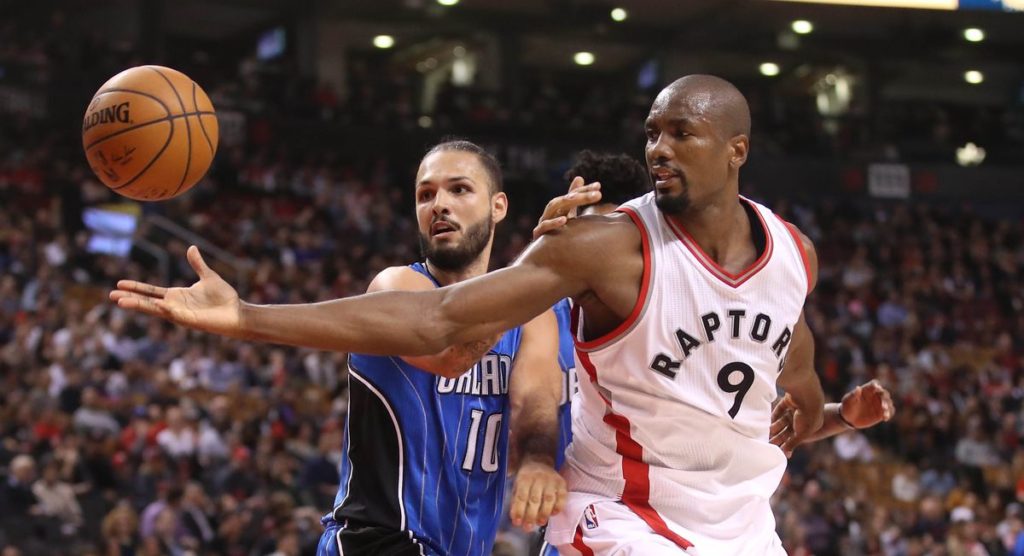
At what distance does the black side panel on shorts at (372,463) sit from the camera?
165 inches

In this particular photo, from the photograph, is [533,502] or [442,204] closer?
[533,502]

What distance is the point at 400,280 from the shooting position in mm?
4289

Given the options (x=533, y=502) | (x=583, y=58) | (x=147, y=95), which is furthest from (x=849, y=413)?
(x=583, y=58)

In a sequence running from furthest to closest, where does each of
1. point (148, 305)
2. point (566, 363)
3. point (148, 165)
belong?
point (566, 363)
point (148, 165)
point (148, 305)

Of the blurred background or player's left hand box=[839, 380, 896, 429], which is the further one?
the blurred background

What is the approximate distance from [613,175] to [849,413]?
1.69 meters

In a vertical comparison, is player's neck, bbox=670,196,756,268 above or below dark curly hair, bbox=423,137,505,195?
below

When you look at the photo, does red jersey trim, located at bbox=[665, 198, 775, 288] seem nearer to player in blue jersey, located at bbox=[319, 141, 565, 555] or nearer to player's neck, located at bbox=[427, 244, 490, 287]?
player in blue jersey, located at bbox=[319, 141, 565, 555]

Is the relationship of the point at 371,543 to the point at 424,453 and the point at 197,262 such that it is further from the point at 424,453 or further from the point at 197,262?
the point at 197,262

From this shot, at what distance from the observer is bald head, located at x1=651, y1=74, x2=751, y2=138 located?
3787 mm

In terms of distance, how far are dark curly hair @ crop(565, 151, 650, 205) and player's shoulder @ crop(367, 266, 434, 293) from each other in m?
1.54

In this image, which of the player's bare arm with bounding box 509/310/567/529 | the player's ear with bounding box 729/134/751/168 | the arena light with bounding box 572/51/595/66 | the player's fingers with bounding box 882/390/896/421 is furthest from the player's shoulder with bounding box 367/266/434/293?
the arena light with bounding box 572/51/595/66

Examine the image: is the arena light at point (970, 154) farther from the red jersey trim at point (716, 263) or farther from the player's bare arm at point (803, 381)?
the red jersey trim at point (716, 263)

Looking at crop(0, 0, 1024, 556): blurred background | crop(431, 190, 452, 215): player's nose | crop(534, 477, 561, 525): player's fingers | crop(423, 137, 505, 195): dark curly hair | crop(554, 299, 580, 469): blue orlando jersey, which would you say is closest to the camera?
crop(534, 477, 561, 525): player's fingers
